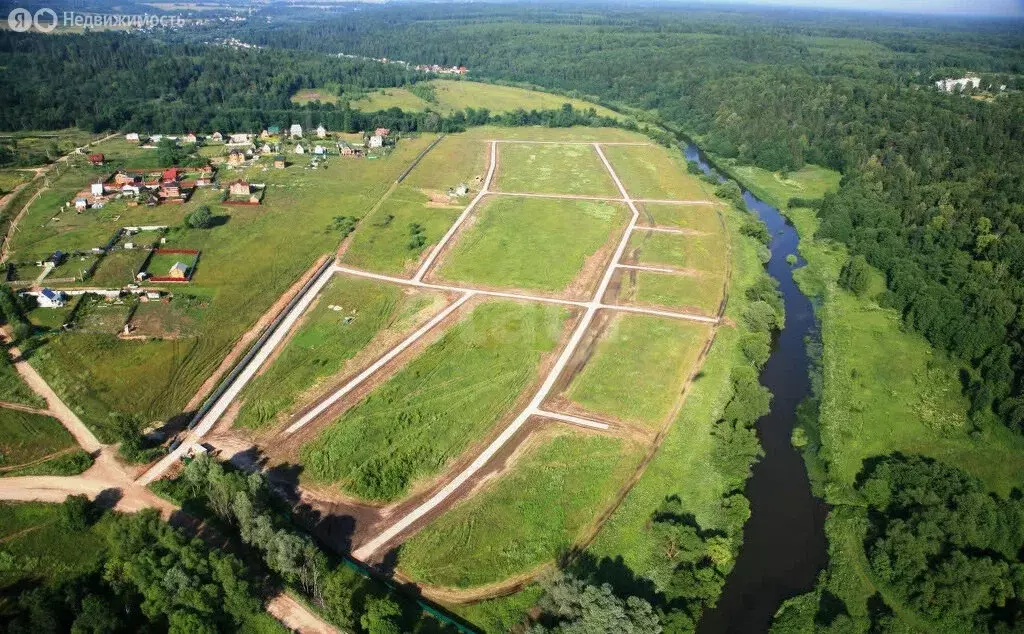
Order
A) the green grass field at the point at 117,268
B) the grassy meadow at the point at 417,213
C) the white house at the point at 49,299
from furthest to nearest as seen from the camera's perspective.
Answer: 1. the grassy meadow at the point at 417,213
2. the green grass field at the point at 117,268
3. the white house at the point at 49,299

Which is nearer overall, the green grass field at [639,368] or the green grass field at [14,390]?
the green grass field at [14,390]

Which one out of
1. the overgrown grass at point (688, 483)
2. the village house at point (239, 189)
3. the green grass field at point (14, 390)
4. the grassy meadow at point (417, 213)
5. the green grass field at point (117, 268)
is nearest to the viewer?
the overgrown grass at point (688, 483)

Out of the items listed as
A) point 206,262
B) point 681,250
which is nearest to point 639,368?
point 681,250

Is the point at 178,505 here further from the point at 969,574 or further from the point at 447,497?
the point at 969,574

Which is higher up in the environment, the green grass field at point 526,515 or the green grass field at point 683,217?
the green grass field at point 683,217

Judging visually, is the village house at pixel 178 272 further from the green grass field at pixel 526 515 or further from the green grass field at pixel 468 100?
the green grass field at pixel 468 100

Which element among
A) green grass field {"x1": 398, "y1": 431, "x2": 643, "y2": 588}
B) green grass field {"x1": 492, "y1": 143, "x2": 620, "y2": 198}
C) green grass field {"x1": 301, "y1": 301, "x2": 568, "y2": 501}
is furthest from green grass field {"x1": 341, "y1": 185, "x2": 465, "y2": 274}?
green grass field {"x1": 398, "y1": 431, "x2": 643, "y2": 588}

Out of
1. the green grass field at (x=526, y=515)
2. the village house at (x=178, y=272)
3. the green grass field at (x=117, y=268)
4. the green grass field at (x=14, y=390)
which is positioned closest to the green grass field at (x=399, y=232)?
the village house at (x=178, y=272)

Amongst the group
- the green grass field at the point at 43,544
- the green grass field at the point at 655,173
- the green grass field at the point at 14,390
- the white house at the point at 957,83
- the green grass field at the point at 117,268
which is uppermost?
the white house at the point at 957,83
